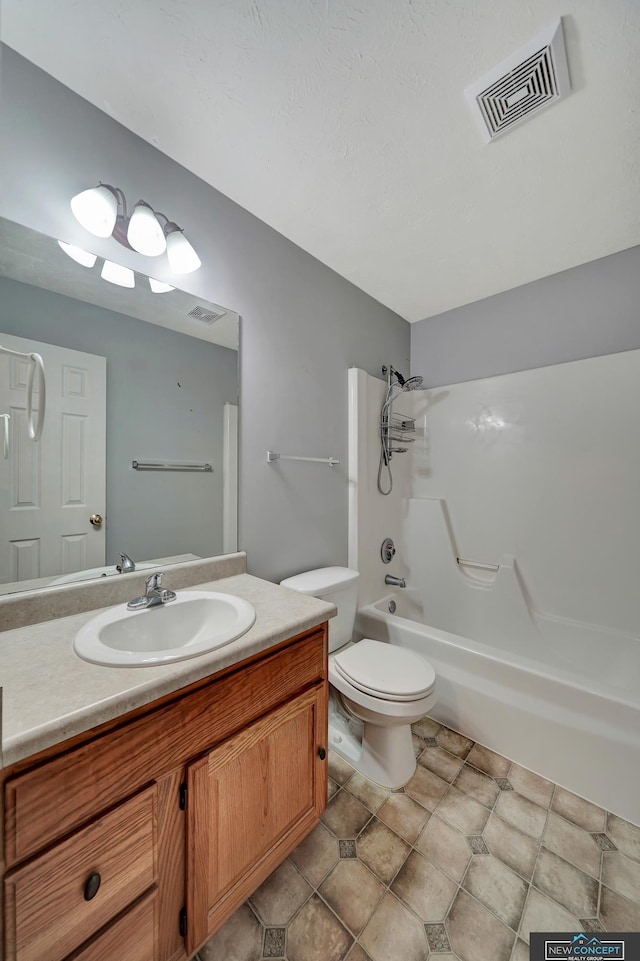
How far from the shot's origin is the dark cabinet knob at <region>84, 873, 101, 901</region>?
2.14ft

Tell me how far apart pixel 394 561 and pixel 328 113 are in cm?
221

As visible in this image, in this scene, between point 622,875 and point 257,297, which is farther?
point 257,297

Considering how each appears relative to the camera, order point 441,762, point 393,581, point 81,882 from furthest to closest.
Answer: point 393,581, point 441,762, point 81,882

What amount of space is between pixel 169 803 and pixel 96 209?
161cm

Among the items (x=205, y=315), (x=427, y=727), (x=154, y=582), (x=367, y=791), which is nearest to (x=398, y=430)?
A: (x=205, y=315)

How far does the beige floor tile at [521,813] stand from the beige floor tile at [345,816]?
19.7 inches

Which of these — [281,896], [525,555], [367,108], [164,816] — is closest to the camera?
[164,816]

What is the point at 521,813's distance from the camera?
1287 mm

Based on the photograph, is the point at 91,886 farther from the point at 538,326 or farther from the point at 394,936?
the point at 538,326

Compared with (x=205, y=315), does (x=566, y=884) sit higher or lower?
lower

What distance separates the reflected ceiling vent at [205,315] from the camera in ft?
4.50

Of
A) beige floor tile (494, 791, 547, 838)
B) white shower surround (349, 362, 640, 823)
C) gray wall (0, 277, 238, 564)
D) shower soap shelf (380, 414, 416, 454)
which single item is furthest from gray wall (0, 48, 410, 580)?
beige floor tile (494, 791, 547, 838)

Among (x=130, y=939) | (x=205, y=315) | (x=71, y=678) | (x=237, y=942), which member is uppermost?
(x=205, y=315)

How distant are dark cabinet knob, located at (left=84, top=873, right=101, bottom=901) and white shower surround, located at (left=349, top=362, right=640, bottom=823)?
4.69ft
